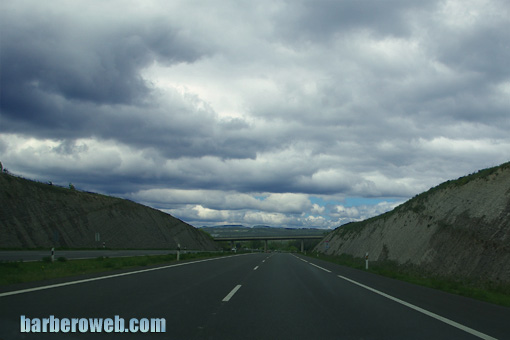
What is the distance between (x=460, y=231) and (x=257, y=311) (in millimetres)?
17456

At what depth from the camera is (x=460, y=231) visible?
20.7 meters

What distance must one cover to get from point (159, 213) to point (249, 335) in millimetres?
78141

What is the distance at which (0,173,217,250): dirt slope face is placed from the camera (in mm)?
44662

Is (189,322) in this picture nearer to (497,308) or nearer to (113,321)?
(113,321)

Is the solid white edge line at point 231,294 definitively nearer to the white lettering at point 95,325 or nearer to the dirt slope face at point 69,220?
the white lettering at point 95,325

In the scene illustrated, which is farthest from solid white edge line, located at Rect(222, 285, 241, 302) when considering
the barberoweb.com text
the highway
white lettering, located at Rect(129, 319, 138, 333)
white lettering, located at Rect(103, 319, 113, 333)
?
white lettering, located at Rect(103, 319, 113, 333)

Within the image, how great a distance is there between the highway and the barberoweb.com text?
16cm

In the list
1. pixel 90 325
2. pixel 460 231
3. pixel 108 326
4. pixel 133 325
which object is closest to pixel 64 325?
pixel 90 325

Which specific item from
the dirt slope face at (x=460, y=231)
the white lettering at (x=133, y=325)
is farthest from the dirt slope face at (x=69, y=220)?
the white lettering at (x=133, y=325)

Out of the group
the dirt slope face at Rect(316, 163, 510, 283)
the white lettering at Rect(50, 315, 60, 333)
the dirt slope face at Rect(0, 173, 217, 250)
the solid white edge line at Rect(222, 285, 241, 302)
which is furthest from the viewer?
the dirt slope face at Rect(0, 173, 217, 250)

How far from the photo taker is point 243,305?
→ 812 cm

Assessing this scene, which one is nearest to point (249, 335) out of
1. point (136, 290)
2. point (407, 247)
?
point (136, 290)

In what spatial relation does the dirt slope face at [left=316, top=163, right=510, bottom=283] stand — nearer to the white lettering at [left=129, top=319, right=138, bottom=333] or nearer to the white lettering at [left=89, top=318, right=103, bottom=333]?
the white lettering at [left=129, top=319, right=138, bottom=333]

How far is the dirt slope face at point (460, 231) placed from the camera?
16.5 meters
